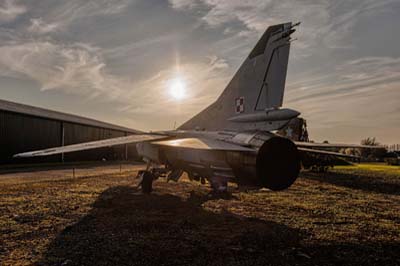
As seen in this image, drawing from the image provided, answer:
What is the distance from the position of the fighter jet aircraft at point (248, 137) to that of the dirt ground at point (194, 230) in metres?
1.24

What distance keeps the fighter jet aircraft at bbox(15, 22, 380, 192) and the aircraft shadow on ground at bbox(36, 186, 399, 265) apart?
1.31m

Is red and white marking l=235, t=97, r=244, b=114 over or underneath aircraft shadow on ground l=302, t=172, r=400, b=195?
over

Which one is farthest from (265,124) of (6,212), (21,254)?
(6,212)

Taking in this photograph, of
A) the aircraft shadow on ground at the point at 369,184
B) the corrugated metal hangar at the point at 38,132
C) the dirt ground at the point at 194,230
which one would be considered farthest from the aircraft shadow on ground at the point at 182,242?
the corrugated metal hangar at the point at 38,132

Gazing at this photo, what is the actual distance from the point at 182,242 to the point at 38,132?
29180 millimetres

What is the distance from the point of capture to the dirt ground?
5066mm

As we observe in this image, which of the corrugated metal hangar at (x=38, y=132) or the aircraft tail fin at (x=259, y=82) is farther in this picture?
the corrugated metal hangar at (x=38, y=132)

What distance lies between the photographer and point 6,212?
8.22 m

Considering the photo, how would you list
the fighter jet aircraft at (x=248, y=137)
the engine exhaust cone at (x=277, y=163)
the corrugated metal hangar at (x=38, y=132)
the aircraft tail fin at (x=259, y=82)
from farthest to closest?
the corrugated metal hangar at (x=38, y=132)
the aircraft tail fin at (x=259, y=82)
the fighter jet aircraft at (x=248, y=137)
the engine exhaust cone at (x=277, y=163)

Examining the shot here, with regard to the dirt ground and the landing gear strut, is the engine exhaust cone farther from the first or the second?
the landing gear strut

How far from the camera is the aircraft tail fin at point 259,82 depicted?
29.7ft

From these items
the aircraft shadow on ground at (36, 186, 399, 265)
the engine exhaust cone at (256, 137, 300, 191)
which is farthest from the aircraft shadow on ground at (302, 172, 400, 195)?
the aircraft shadow on ground at (36, 186, 399, 265)

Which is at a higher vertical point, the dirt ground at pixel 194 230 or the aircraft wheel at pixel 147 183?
the aircraft wheel at pixel 147 183

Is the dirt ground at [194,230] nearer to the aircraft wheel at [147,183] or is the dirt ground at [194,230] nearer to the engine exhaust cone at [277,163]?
the aircraft wheel at [147,183]
